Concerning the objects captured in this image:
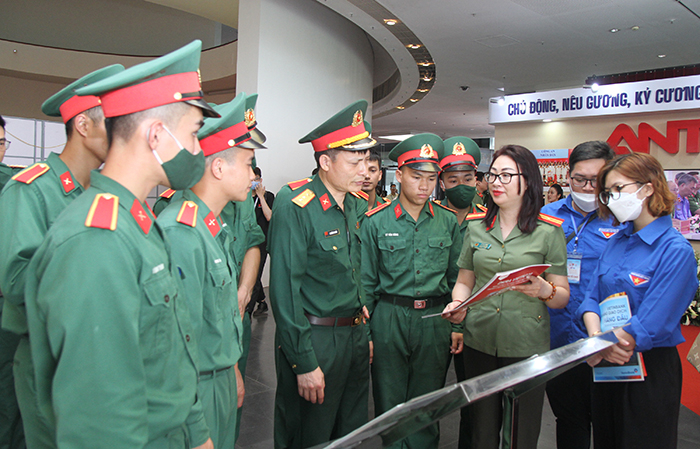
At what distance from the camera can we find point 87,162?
187 centimetres

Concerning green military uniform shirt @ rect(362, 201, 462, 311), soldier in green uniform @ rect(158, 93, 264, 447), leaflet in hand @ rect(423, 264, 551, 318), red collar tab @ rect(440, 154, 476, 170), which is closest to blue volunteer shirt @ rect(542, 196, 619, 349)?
green military uniform shirt @ rect(362, 201, 462, 311)

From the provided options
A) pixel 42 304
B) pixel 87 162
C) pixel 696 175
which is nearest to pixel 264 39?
pixel 87 162

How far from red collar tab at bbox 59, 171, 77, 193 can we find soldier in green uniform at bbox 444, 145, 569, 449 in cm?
159

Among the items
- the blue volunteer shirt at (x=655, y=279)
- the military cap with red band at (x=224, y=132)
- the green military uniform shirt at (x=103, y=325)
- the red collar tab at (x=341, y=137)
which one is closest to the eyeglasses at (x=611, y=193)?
the blue volunteer shirt at (x=655, y=279)

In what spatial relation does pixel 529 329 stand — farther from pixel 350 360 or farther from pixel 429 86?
pixel 429 86

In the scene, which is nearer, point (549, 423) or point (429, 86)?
point (549, 423)

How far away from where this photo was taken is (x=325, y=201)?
220cm

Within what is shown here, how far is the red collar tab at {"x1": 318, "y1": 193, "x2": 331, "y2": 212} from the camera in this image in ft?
7.16

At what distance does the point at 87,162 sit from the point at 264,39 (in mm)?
4885

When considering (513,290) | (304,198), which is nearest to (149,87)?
(304,198)

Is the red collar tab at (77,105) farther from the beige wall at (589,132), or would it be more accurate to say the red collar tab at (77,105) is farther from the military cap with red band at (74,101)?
the beige wall at (589,132)

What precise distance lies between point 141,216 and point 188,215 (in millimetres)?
337

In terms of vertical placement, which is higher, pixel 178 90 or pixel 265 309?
pixel 178 90

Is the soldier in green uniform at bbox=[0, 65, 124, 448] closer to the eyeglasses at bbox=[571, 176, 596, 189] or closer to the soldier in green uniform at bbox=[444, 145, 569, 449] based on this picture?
the soldier in green uniform at bbox=[444, 145, 569, 449]
